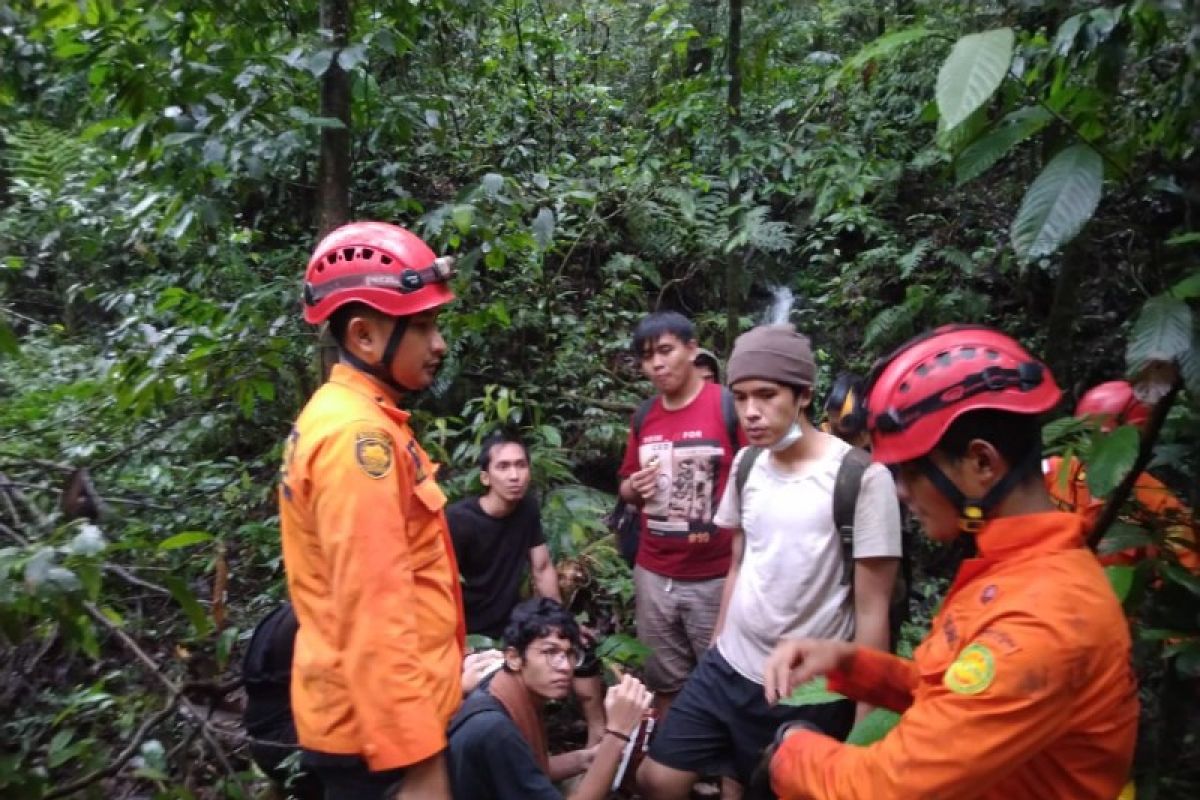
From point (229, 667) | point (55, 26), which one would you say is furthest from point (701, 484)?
point (55, 26)

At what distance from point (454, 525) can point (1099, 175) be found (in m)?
3.29

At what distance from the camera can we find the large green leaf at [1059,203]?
5.82 ft

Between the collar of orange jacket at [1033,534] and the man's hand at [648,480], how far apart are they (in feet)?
8.82

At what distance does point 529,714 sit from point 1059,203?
245 centimetres

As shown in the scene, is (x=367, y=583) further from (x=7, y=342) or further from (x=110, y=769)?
(x=110, y=769)

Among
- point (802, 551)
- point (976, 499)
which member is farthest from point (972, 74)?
point (802, 551)

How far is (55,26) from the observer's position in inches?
145

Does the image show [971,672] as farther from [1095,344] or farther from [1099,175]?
[1095,344]

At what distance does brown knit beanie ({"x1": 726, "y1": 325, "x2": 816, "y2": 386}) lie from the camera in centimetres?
325

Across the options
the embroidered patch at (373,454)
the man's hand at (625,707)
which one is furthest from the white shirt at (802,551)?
the embroidered patch at (373,454)

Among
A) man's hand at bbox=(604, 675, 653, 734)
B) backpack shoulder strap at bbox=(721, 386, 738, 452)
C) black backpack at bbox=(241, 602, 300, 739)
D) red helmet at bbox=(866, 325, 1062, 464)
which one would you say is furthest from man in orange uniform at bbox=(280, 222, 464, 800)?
backpack shoulder strap at bbox=(721, 386, 738, 452)

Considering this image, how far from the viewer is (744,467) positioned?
3.53 meters

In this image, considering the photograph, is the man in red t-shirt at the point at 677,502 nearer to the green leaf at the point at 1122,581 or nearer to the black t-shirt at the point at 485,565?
the black t-shirt at the point at 485,565

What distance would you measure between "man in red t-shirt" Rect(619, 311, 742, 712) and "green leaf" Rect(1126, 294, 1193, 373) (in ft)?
8.29
